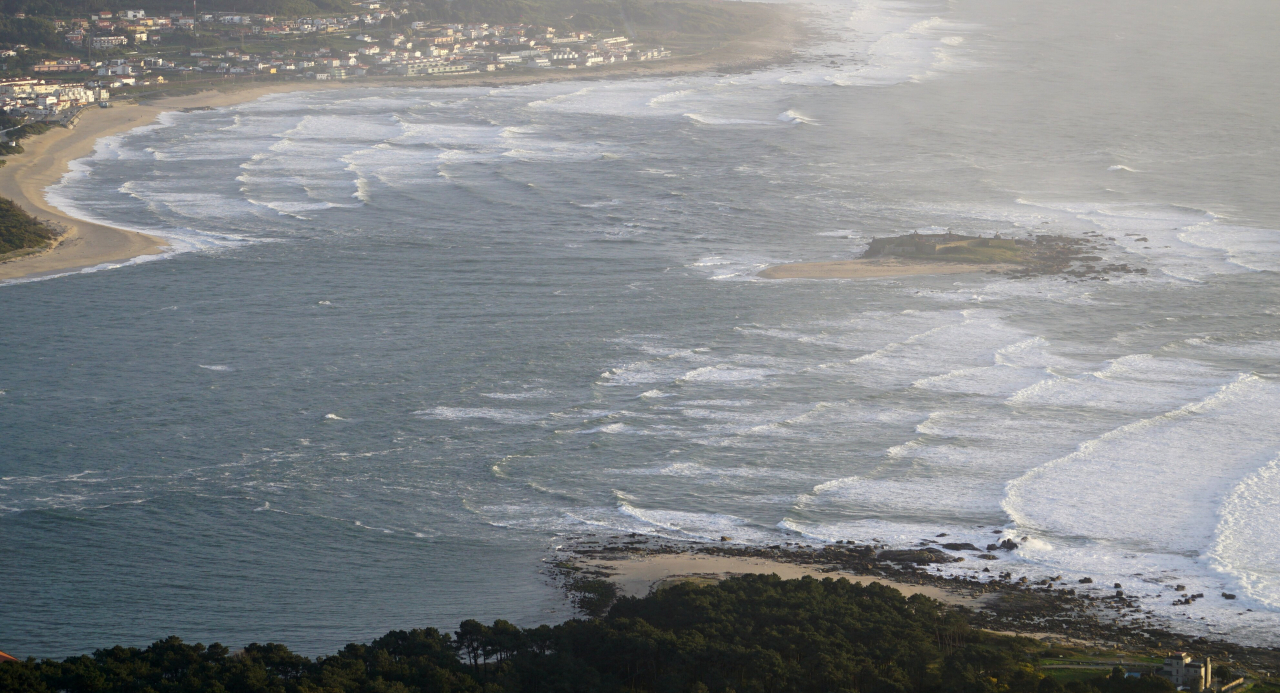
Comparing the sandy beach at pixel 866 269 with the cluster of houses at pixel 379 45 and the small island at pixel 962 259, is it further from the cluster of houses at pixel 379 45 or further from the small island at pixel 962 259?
the cluster of houses at pixel 379 45

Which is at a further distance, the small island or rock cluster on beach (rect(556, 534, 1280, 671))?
the small island

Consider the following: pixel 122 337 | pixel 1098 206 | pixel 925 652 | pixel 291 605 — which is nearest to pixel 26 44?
pixel 122 337

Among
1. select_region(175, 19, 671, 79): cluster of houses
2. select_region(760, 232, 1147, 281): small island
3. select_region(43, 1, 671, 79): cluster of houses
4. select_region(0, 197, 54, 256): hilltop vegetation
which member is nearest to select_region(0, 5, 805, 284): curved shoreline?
select_region(0, 197, 54, 256): hilltop vegetation

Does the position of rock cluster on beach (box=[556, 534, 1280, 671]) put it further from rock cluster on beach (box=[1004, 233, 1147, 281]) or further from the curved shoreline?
the curved shoreline

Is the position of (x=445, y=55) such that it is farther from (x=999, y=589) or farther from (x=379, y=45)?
(x=999, y=589)

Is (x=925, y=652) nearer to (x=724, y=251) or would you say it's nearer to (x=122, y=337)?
(x=122, y=337)

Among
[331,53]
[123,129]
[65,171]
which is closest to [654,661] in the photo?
[65,171]
